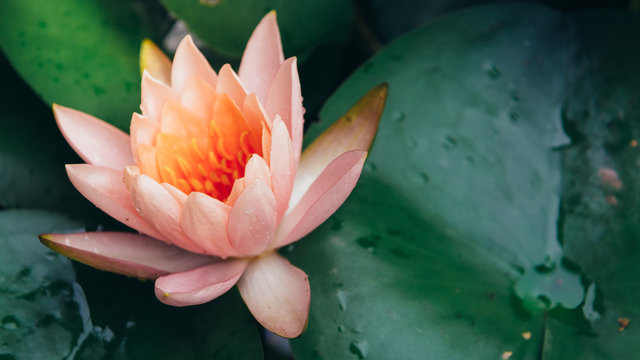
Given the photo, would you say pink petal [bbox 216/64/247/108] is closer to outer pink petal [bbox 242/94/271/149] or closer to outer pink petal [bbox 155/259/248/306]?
outer pink petal [bbox 242/94/271/149]

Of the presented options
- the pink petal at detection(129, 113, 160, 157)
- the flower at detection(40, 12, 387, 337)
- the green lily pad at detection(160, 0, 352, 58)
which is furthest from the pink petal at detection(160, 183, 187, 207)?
the green lily pad at detection(160, 0, 352, 58)

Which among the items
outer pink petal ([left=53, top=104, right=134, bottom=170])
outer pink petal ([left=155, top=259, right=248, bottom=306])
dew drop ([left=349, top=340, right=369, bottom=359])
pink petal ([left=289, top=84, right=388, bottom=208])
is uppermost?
outer pink petal ([left=53, top=104, right=134, bottom=170])

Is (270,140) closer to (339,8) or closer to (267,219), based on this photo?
(267,219)

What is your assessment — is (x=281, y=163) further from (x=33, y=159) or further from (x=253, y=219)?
(x=33, y=159)

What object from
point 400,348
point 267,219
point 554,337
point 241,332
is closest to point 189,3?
point 267,219

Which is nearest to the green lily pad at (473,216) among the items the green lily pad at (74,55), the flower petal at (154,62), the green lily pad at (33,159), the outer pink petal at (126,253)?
the outer pink petal at (126,253)

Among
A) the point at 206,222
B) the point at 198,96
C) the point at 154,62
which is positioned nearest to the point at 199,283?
the point at 206,222
